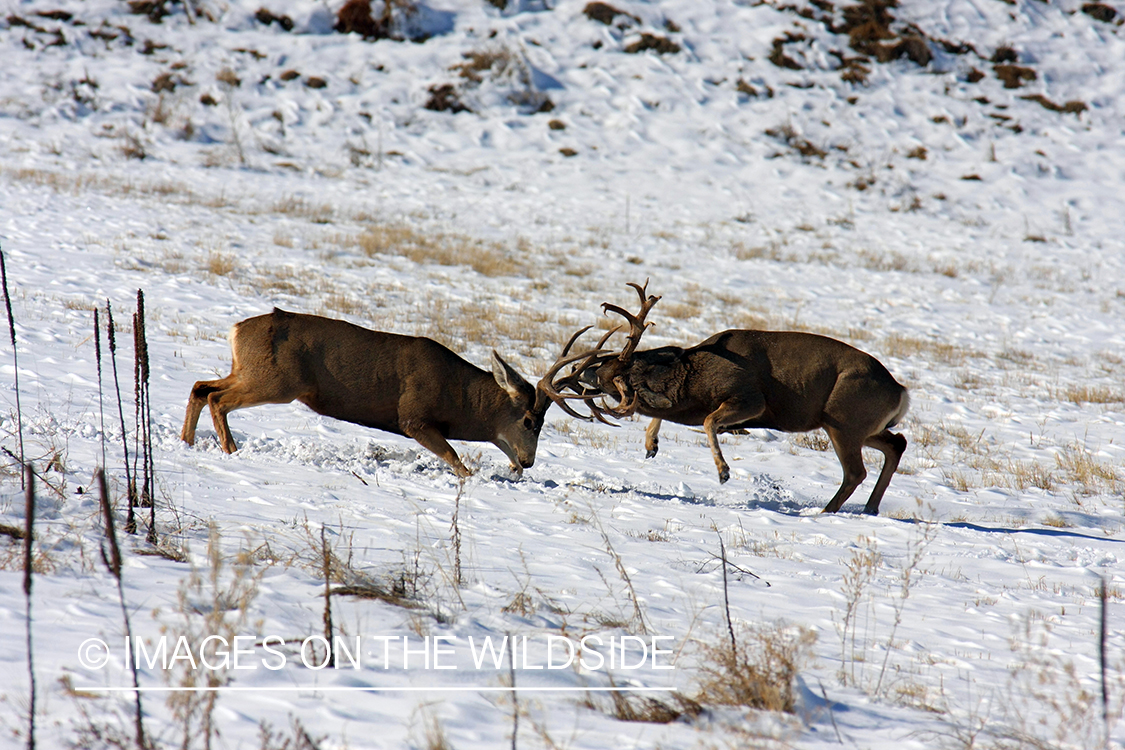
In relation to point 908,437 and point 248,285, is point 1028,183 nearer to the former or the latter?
point 908,437

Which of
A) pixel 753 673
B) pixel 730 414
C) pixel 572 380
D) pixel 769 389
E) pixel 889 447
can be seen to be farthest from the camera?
pixel 889 447

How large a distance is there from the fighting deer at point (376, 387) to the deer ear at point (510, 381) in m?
0.01

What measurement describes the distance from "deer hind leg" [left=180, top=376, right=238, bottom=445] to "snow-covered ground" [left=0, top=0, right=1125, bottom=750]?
0.24 meters

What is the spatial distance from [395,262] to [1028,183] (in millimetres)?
21007

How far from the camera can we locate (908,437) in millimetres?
10969

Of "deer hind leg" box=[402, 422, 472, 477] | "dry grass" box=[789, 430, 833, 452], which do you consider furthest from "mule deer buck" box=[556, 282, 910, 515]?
"dry grass" box=[789, 430, 833, 452]

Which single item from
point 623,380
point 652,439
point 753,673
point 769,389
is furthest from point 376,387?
point 753,673

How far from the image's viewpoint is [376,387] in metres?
7.75

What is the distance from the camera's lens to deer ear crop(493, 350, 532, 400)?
26.9 feet

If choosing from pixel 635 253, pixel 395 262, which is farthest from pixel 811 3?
pixel 395 262

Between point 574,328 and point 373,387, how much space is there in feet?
22.6

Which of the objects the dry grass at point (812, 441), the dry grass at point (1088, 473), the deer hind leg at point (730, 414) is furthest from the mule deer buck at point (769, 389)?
the dry grass at point (1088, 473)

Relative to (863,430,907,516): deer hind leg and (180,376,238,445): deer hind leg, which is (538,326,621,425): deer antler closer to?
(863,430,907,516): deer hind leg

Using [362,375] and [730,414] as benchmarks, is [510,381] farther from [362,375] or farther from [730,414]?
[730,414]
